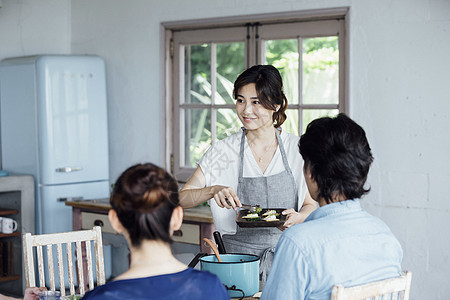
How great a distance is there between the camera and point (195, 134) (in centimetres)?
428

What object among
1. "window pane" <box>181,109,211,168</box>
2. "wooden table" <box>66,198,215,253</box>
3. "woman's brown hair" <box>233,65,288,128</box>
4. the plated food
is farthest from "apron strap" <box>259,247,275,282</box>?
"window pane" <box>181,109,211,168</box>

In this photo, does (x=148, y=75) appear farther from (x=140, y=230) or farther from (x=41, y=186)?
(x=140, y=230)

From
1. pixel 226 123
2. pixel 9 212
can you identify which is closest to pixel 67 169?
pixel 9 212

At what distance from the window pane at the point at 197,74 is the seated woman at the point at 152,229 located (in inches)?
111

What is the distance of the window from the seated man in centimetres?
206

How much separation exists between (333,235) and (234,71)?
2632 millimetres

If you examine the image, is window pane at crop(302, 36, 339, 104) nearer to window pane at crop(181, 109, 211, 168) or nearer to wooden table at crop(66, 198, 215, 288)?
window pane at crop(181, 109, 211, 168)

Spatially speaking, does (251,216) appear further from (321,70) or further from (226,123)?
(226,123)

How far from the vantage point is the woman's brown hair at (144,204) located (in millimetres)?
1384

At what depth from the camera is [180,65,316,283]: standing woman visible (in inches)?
93.0

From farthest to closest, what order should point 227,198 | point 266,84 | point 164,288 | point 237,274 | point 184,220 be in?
point 184,220 → point 266,84 → point 227,198 → point 237,274 → point 164,288

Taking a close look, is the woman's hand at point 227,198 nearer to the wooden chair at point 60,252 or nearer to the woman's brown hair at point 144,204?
the wooden chair at point 60,252

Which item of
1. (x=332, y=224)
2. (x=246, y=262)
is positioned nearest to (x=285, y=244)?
(x=332, y=224)

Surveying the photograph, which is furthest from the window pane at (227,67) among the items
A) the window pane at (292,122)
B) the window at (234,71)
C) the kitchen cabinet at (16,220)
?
the kitchen cabinet at (16,220)
